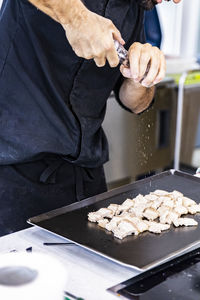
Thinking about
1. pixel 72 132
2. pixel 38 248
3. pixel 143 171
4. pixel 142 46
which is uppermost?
pixel 142 46

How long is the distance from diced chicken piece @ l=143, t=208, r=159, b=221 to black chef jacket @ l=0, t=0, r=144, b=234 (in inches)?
11.8

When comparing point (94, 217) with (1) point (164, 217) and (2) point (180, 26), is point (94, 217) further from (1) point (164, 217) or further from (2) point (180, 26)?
(2) point (180, 26)

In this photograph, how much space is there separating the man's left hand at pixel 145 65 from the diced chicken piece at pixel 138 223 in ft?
1.15

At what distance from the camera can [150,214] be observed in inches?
54.9

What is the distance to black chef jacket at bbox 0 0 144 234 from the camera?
1.52 meters

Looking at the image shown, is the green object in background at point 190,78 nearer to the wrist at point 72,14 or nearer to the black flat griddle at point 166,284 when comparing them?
the wrist at point 72,14

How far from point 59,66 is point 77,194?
0.41 m

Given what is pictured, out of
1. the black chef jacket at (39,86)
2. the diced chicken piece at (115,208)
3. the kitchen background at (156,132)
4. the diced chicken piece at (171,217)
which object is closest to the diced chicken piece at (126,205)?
the diced chicken piece at (115,208)

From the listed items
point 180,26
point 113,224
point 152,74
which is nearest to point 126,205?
point 113,224

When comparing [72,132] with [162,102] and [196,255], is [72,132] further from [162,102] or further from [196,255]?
[162,102]

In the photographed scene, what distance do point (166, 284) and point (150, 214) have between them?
355mm

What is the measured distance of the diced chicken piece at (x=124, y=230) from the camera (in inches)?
50.0

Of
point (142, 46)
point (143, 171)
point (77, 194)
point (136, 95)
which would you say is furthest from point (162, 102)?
point (142, 46)

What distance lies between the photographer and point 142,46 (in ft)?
4.48
